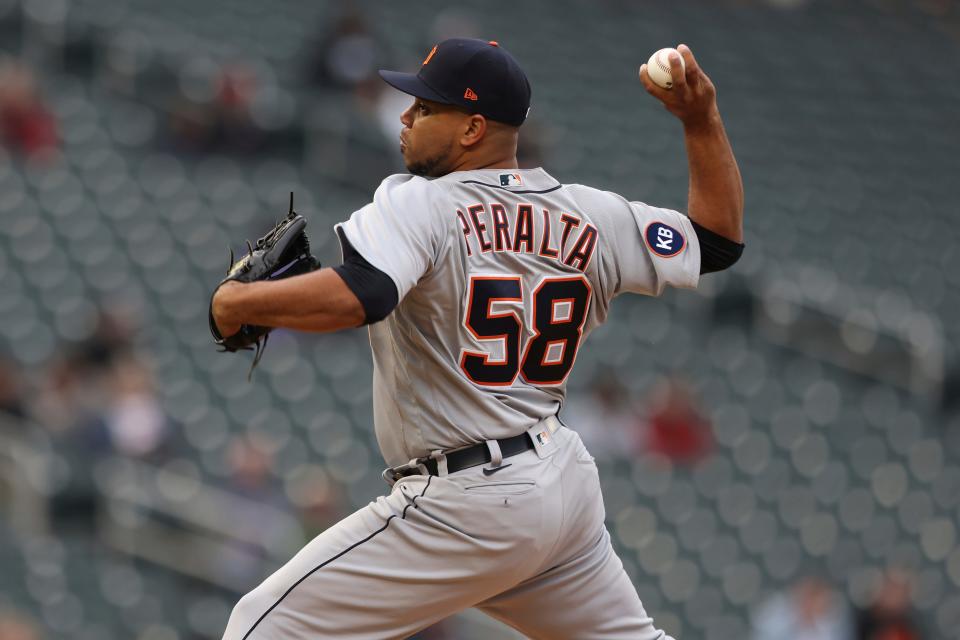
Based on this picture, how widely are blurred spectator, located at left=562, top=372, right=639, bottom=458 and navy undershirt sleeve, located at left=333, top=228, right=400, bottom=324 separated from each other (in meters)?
6.14

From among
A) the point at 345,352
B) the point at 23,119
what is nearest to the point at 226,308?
the point at 345,352

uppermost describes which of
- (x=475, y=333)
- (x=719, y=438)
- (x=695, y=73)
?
(x=695, y=73)

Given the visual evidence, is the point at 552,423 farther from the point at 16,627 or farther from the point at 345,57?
the point at 345,57

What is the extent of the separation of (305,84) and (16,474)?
4642mm

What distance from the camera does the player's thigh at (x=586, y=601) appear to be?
295cm

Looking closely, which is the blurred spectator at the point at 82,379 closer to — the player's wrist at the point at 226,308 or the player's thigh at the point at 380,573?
the player's thigh at the point at 380,573

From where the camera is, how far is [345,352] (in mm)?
9375

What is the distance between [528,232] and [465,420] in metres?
0.38

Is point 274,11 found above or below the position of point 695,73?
below

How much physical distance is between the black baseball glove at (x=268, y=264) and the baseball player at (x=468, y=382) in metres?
0.06

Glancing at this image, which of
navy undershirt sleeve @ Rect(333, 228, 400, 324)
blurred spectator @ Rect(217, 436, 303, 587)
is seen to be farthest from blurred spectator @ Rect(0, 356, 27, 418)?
navy undershirt sleeve @ Rect(333, 228, 400, 324)

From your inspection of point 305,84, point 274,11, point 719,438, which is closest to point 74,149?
point 305,84

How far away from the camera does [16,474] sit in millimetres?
7551

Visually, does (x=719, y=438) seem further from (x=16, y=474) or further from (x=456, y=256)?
(x=456, y=256)
